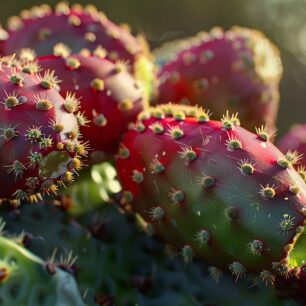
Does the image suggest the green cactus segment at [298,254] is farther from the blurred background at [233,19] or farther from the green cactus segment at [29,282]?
the blurred background at [233,19]

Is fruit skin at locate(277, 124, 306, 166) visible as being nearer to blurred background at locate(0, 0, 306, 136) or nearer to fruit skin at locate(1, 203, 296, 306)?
fruit skin at locate(1, 203, 296, 306)

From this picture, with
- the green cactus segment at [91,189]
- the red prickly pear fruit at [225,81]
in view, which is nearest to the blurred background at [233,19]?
the red prickly pear fruit at [225,81]

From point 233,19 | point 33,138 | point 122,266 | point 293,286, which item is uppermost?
point 33,138

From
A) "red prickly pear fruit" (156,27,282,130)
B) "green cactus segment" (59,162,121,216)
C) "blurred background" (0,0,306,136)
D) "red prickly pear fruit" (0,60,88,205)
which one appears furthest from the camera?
"blurred background" (0,0,306,136)

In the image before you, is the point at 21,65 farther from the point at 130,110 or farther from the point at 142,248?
the point at 142,248

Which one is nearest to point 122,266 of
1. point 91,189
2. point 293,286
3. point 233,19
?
point 91,189

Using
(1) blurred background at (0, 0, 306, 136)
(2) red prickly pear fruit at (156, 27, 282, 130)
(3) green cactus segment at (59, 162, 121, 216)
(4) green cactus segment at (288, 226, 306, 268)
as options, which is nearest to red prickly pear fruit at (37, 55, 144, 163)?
(3) green cactus segment at (59, 162, 121, 216)

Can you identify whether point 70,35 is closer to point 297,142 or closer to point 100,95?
point 100,95

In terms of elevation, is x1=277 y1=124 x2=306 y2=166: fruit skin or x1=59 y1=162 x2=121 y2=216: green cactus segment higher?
x1=277 y1=124 x2=306 y2=166: fruit skin
